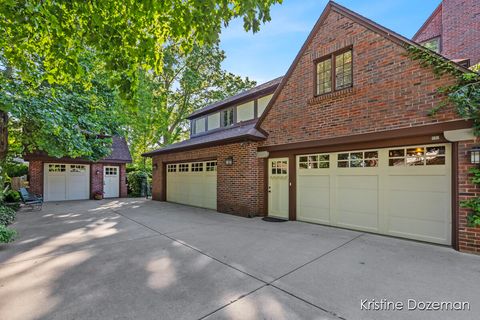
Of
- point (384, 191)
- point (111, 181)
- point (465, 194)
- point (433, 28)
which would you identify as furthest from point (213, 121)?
point (433, 28)

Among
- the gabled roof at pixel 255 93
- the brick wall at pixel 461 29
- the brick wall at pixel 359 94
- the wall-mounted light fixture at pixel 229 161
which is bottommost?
the wall-mounted light fixture at pixel 229 161

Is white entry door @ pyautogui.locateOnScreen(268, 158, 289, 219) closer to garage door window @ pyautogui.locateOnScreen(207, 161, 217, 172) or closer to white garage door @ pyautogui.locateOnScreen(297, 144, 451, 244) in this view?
white garage door @ pyautogui.locateOnScreen(297, 144, 451, 244)

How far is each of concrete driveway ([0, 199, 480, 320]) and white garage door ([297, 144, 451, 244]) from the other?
1.36ft

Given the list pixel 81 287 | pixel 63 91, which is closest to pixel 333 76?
pixel 81 287

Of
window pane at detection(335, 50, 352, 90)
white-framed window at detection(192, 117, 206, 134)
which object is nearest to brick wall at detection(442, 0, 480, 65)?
window pane at detection(335, 50, 352, 90)

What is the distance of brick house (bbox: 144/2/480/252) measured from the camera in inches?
188

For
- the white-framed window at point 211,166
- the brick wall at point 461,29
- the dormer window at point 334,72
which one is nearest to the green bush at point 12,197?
the white-framed window at point 211,166

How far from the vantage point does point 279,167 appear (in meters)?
7.84

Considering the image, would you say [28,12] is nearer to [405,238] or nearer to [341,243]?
[341,243]

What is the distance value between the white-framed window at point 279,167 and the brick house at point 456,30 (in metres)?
7.09

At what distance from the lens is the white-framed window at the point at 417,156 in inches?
191

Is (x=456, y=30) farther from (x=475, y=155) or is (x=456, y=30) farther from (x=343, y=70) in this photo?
(x=475, y=155)

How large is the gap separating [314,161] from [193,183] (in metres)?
6.09

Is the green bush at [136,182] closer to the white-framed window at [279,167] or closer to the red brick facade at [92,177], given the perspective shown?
the red brick facade at [92,177]
